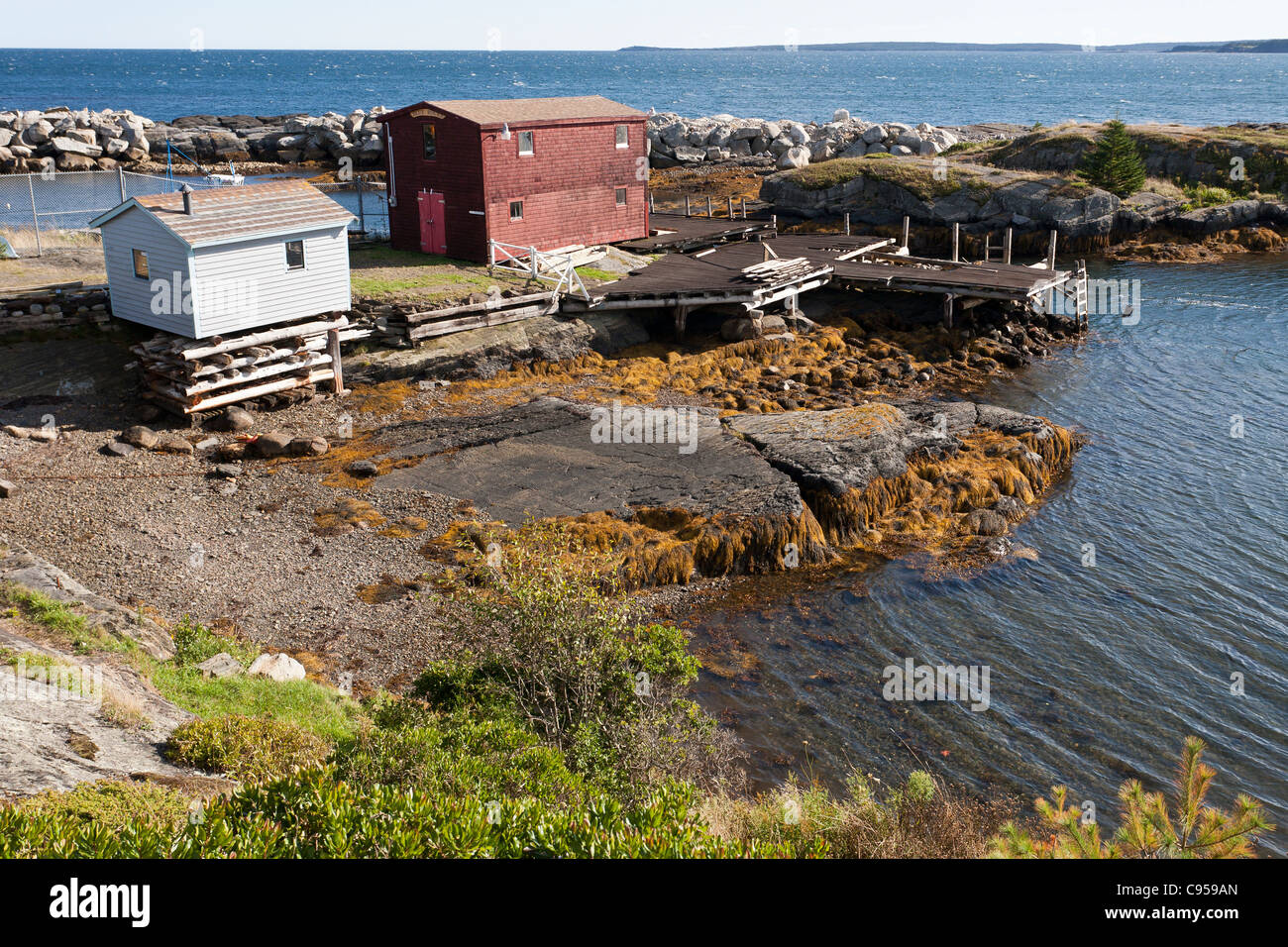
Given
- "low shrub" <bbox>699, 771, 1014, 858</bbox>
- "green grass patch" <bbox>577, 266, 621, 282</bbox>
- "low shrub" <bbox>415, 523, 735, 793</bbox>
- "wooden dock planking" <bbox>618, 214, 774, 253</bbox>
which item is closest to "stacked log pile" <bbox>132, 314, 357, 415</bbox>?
"green grass patch" <bbox>577, 266, 621, 282</bbox>

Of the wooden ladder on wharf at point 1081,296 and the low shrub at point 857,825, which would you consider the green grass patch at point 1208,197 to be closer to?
the wooden ladder on wharf at point 1081,296

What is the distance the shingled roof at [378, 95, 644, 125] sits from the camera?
37.0m

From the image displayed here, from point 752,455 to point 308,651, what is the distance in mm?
11296

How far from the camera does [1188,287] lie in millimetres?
47375

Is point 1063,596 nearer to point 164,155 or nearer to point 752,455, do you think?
point 752,455

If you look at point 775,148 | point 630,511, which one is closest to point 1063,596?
point 630,511

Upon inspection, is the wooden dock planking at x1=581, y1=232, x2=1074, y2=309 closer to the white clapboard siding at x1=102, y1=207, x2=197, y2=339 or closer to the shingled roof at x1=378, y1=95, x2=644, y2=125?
the shingled roof at x1=378, y1=95, x2=644, y2=125

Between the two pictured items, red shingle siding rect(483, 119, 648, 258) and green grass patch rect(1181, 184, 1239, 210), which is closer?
red shingle siding rect(483, 119, 648, 258)

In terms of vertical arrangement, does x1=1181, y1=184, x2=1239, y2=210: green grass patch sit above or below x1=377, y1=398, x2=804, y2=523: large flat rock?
above

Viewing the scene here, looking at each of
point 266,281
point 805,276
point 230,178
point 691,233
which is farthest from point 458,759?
point 691,233

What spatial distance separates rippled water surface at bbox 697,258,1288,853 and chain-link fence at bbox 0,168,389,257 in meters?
23.0

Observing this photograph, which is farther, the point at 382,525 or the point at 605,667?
the point at 382,525

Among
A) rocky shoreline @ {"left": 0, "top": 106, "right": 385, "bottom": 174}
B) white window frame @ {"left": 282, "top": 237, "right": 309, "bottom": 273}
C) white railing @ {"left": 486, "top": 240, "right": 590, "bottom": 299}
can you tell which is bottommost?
white railing @ {"left": 486, "top": 240, "right": 590, "bottom": 299}

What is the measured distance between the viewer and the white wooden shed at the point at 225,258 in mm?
→ 26469
